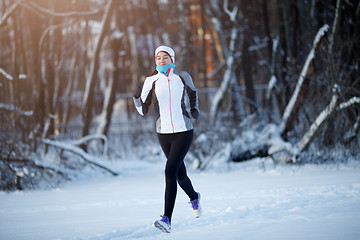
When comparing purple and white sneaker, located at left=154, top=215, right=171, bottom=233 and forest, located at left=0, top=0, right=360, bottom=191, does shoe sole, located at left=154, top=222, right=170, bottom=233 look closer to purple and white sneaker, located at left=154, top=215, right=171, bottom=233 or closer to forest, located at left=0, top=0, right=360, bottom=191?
purple and white sneaker, located at left=154, top=215, right=171, bottom=233

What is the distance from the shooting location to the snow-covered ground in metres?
4.50

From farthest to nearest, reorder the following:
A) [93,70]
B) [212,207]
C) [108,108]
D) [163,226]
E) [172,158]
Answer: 1. [108,108]
2. [93,70]
3. [212,207]
4. [172,158]
5. [163,226]

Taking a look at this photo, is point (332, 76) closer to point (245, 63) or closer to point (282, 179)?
point (282, 179)

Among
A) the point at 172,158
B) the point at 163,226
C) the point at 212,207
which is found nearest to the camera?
the point at 163,226

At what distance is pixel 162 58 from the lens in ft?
15.7

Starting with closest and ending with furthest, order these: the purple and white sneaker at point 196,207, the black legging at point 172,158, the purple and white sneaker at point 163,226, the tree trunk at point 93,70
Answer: the purple and white sneaker at point 163,226, the black legging at point 172,158, the purple and white sneaker at point 196,207, the tree trunk at point 93,70

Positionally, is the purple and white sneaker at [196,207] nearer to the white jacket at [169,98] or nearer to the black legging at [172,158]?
the black legging at [172,158]

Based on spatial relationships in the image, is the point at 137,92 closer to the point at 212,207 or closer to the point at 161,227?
the point at 161,227

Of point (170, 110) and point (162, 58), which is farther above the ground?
point (162, 58)

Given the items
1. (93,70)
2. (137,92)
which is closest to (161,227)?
(137,92)

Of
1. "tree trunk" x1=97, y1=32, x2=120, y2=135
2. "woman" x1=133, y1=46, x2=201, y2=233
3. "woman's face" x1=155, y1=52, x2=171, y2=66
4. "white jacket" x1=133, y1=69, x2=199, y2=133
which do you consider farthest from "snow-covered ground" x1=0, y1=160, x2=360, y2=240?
"tree trunk" x1=97, y1=32, x2=120, y2=135

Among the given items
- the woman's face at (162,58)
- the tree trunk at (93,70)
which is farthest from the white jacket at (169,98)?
the tree trunk at (93,70)

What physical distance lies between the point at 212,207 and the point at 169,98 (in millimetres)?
1848

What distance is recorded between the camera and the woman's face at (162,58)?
15.7 ft
